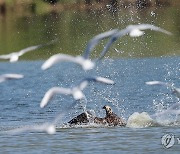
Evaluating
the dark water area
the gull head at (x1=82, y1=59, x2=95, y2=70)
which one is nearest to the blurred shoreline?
the dark water area

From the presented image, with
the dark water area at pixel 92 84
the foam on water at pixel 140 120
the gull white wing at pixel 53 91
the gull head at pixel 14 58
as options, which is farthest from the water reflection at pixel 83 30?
the gull white wing at pixel 53 91

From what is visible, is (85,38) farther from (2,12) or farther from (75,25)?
(2,12)

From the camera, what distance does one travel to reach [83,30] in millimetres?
40969

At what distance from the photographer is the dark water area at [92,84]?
1706 centimetres

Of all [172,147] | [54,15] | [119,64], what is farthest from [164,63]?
[54,15]

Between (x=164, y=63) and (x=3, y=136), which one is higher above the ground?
(x=164, y=63)

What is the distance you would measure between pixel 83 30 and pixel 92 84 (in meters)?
15.0

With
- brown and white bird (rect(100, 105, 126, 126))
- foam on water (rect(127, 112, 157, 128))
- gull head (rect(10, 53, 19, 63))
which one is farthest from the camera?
brown and white bird (rect(100, 105, 126, 126))

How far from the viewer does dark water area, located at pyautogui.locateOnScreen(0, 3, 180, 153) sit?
17.1 meters

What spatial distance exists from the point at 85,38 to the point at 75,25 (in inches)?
287

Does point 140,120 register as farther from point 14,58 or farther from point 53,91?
point 53,91

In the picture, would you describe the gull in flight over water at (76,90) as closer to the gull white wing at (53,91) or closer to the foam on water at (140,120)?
the gull white wing at (53,91)

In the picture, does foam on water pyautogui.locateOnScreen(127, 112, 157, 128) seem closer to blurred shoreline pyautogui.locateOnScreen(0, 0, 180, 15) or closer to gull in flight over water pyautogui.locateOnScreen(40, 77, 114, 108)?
gull in flight over water pyautogui.locateOnScreen(40, 77, 114, 108)

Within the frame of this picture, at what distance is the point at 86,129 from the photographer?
18391 mm
